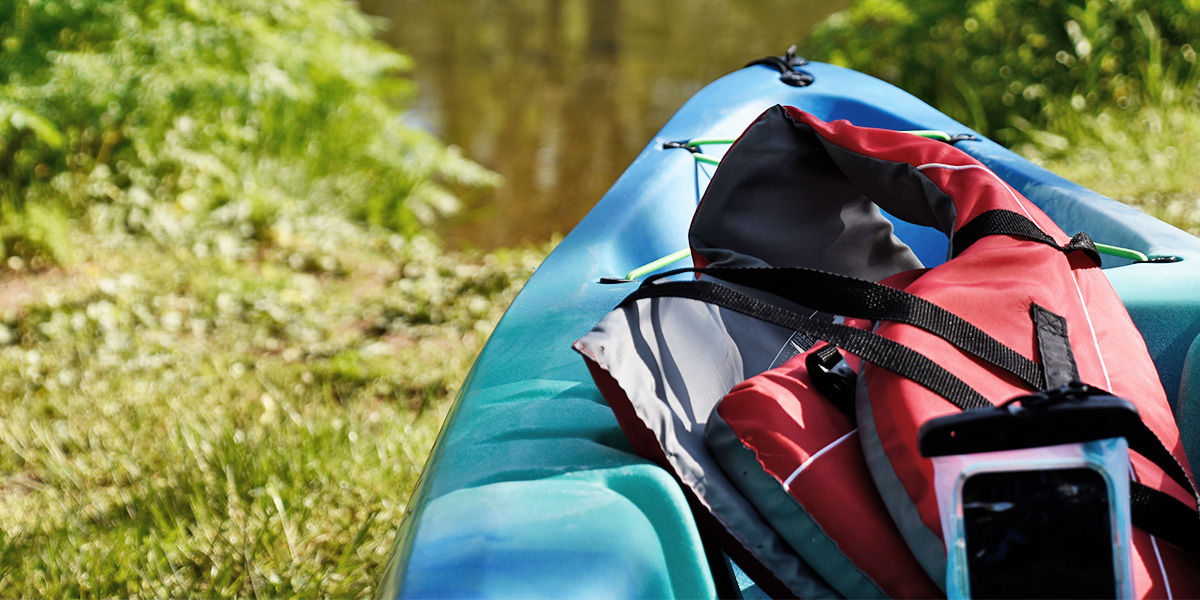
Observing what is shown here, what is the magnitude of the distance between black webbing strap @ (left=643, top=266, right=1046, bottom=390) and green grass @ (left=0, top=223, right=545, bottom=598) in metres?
1.07

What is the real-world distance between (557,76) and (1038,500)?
713cm

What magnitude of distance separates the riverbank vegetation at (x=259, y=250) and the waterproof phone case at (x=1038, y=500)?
1.33 meters

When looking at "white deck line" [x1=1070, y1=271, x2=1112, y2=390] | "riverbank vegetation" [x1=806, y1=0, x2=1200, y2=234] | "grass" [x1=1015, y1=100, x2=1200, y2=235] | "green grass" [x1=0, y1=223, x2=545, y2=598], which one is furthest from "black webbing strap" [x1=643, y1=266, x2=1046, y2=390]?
"riverbank vegetation" [x1=806, y1=0, x2=1200, y2=234]

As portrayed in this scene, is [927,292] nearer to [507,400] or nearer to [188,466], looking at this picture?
[507,400]

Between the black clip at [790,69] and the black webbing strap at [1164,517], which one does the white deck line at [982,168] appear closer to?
the black webbing strap at [1164,517]

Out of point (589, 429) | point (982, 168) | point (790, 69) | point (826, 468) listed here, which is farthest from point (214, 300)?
point (826, 468)

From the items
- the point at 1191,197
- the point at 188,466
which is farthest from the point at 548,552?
the point at 1191,197

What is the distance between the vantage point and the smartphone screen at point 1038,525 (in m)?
0.86

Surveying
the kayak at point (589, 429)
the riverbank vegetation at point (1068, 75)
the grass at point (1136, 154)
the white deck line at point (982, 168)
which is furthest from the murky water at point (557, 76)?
the white deck line at point (982, 168)

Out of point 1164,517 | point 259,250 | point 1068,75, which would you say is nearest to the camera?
point 1164,517

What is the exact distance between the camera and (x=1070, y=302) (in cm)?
120

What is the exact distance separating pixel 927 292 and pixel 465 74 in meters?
6.84

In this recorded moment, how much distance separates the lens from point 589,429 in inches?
44.9

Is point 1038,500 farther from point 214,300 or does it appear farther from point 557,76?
point 557,76
